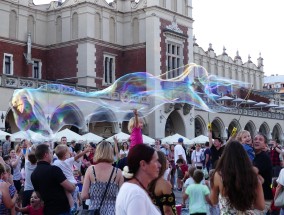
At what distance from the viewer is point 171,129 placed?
3791 centimetres

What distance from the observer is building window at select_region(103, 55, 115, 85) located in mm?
35862

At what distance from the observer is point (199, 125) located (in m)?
41.2

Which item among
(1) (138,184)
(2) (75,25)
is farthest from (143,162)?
(2) (75,25)

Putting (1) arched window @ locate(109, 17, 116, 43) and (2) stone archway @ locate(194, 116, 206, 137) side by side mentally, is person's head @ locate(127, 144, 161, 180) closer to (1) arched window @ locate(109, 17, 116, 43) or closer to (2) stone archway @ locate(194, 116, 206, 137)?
(1) arched window @ locate(109, 17, 116, 43)

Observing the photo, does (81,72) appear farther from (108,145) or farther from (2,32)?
(108,145)

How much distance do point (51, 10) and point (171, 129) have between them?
1278 centimetres

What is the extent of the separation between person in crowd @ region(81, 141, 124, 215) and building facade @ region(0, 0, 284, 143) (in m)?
25.5

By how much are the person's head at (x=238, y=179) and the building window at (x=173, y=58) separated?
3116 centimetres

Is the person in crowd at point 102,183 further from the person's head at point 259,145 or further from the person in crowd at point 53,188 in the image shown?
the person's head at point 259,145

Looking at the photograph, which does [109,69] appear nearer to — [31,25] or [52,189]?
[31,25]

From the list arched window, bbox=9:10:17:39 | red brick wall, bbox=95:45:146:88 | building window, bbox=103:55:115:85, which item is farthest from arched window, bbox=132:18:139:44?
arched window, bbox=9:10:17:39

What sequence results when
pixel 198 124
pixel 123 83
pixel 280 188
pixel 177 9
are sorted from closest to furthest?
pixel 280 188 < pixel 123 83 < pixel 177 9 < pixel 198 124

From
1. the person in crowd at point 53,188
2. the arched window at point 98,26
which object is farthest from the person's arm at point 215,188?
the arched window at point 98,26

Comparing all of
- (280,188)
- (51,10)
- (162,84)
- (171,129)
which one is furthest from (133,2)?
(280,188)
